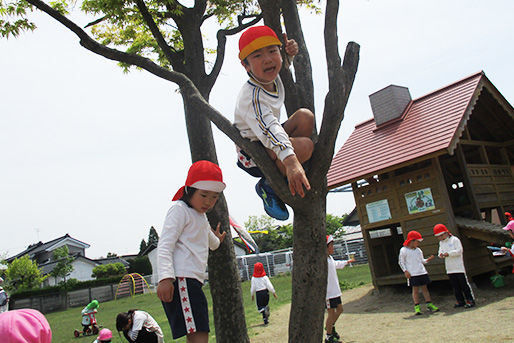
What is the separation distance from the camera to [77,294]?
31625mm

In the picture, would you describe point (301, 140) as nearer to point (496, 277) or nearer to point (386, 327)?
point (386, 327)

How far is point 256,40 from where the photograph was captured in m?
2.74

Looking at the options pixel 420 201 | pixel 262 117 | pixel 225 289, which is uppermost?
pixel 262 117

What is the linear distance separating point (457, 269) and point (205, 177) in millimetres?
8167

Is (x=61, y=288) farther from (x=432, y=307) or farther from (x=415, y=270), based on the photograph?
(x=432, y=307)

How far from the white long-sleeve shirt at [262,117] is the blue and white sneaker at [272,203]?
1.51ft

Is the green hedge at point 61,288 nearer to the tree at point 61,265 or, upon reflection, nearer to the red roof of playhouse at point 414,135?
the tree at point 61,265

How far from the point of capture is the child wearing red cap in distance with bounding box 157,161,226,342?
9.05ft

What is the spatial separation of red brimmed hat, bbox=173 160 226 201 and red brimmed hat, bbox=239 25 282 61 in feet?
2.95

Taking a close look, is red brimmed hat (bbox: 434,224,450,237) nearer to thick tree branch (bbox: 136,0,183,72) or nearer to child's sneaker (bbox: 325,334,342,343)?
child's sneaker (bbox: 325,334,342,343)

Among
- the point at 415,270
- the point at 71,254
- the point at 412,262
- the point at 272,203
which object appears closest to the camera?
the point at 272,203

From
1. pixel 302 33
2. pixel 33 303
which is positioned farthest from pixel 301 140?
pixel 33 303

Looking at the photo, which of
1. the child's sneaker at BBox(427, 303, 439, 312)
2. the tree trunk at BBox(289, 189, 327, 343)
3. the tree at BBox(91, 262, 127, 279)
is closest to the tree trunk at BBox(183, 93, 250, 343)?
the tree trunk at BBox(289, 189, 327, 343)

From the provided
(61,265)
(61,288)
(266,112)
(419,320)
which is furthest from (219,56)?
(61,265)
